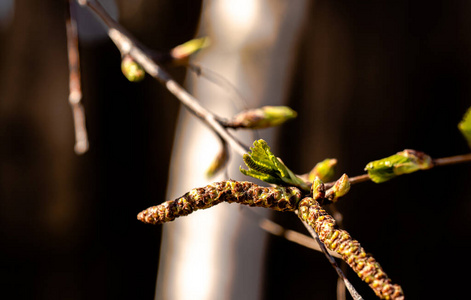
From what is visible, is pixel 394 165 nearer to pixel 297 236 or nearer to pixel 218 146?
pixel 297 236

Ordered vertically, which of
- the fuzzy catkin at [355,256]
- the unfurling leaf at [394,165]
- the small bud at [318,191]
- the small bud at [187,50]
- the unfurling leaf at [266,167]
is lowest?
the fuzzy catkin at [355,256]

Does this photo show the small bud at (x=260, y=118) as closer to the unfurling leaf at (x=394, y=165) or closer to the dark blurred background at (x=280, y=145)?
the unfurling leaf at (x=394, y=165)

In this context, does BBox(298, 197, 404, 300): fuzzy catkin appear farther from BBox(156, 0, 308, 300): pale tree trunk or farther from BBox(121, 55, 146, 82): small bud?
BBox(156, 0, 308, 300): pale tree trunk

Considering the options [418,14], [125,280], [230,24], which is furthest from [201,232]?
[418,14]

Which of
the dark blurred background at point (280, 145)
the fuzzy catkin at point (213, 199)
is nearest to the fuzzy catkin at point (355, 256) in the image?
the fuzzy catkin at point (213, 199)

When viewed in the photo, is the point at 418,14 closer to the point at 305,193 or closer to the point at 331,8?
the point at 331,8

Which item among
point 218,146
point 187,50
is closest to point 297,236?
point 218,146
